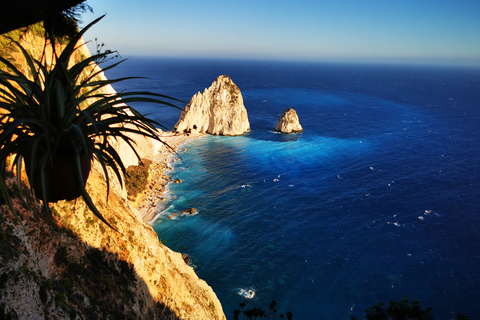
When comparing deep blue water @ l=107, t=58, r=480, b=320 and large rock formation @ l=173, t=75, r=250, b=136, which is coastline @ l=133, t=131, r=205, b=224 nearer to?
deep blue water @ l=107, t=58, r=480, b=320

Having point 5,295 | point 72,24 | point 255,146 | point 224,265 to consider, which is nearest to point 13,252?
point 5,295

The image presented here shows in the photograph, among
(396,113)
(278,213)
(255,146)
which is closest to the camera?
(278,213)

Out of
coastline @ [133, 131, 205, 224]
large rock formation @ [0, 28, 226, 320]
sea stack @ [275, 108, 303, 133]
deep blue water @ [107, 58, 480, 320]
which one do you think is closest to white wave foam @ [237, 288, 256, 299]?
deep blue water @ [107, 58, 480, 320]

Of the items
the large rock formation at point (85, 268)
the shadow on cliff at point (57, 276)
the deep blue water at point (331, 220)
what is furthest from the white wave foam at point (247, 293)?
the shadow on cliff at point (57, 276)

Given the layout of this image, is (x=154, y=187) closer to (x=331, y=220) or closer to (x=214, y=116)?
(x=331, y=220)

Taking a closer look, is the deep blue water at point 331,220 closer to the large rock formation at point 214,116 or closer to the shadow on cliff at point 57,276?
the large rock formation at point 214,116

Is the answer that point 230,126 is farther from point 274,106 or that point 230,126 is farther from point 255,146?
point 274,106
